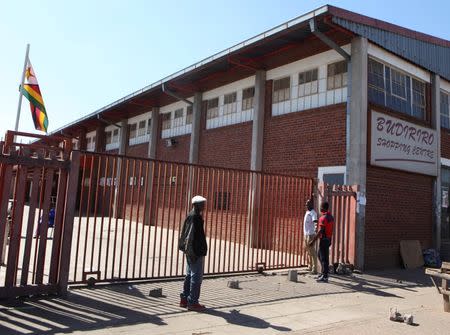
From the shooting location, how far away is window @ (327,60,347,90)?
43.0ft

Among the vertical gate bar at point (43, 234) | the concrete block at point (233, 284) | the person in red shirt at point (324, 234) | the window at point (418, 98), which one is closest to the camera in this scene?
the vertical gate bar at point (43, 234)

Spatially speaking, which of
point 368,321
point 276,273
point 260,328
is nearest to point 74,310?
point 260,328

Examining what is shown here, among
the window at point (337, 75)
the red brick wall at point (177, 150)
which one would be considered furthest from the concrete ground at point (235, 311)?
the red brick wall at point (177, 150)

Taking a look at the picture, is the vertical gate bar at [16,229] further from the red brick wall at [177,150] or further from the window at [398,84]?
the red brick wall at [177,150]

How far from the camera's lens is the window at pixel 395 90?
1307 centimetres

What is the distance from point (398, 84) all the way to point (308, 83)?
2683mm

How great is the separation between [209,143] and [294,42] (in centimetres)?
594

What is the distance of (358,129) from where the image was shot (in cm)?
1209

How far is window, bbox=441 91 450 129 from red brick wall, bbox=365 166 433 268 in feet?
8.25

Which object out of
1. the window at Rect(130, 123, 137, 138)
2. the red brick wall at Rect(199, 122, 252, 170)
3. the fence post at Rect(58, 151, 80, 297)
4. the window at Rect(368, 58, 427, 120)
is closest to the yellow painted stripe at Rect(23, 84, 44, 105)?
the red brick wall at Rect(199, 122, 252, 170)

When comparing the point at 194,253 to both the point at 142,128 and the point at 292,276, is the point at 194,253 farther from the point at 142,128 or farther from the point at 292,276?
the point at 142,128

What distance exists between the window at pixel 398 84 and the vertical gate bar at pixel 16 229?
10875 mm

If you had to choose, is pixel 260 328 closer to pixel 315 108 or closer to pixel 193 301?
pixel 193 301

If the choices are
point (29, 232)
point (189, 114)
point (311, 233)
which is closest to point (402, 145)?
point (311, 233)
